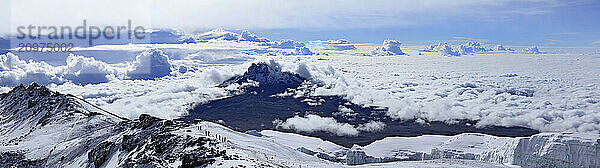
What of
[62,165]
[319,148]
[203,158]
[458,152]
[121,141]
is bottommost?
[319,148]

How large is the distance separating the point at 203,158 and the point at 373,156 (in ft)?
334

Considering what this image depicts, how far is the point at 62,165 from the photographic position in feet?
214

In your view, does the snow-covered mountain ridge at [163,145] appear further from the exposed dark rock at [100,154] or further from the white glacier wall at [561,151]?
the exposed dark rock at [100,154]

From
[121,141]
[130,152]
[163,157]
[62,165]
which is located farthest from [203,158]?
[62,165]

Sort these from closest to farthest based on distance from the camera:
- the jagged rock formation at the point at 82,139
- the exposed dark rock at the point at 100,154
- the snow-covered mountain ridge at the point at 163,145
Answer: the jagged rock formation at the point at 82,139 < the snow-covered mountain ridge at the point at 163,145 < the exposed dark rock at the point at 100,154

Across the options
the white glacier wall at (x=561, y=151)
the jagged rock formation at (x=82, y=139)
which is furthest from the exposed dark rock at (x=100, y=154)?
the white glacier wall at (x=561, y=151)

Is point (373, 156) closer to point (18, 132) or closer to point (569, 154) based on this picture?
point (569, 154)

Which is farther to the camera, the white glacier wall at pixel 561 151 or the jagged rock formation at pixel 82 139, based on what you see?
the white glacier wall at pixel 561 151

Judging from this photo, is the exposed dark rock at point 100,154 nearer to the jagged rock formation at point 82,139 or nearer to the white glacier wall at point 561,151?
the jagged rock formation at point 82,139

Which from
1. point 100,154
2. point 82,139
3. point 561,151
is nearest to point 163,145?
point 100,154

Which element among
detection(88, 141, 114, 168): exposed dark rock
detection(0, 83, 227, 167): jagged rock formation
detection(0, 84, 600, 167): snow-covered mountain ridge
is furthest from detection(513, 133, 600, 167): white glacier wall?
detection(88, 141, 114, 168): exposed dark rock

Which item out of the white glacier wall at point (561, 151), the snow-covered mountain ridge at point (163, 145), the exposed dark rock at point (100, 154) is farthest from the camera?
the white glacier wall at point (561, 151)

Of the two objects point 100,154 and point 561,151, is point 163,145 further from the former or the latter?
point 561,151

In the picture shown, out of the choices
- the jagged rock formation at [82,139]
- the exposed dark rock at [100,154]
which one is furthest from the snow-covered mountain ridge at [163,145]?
the exposed dark rock at [100,154]
